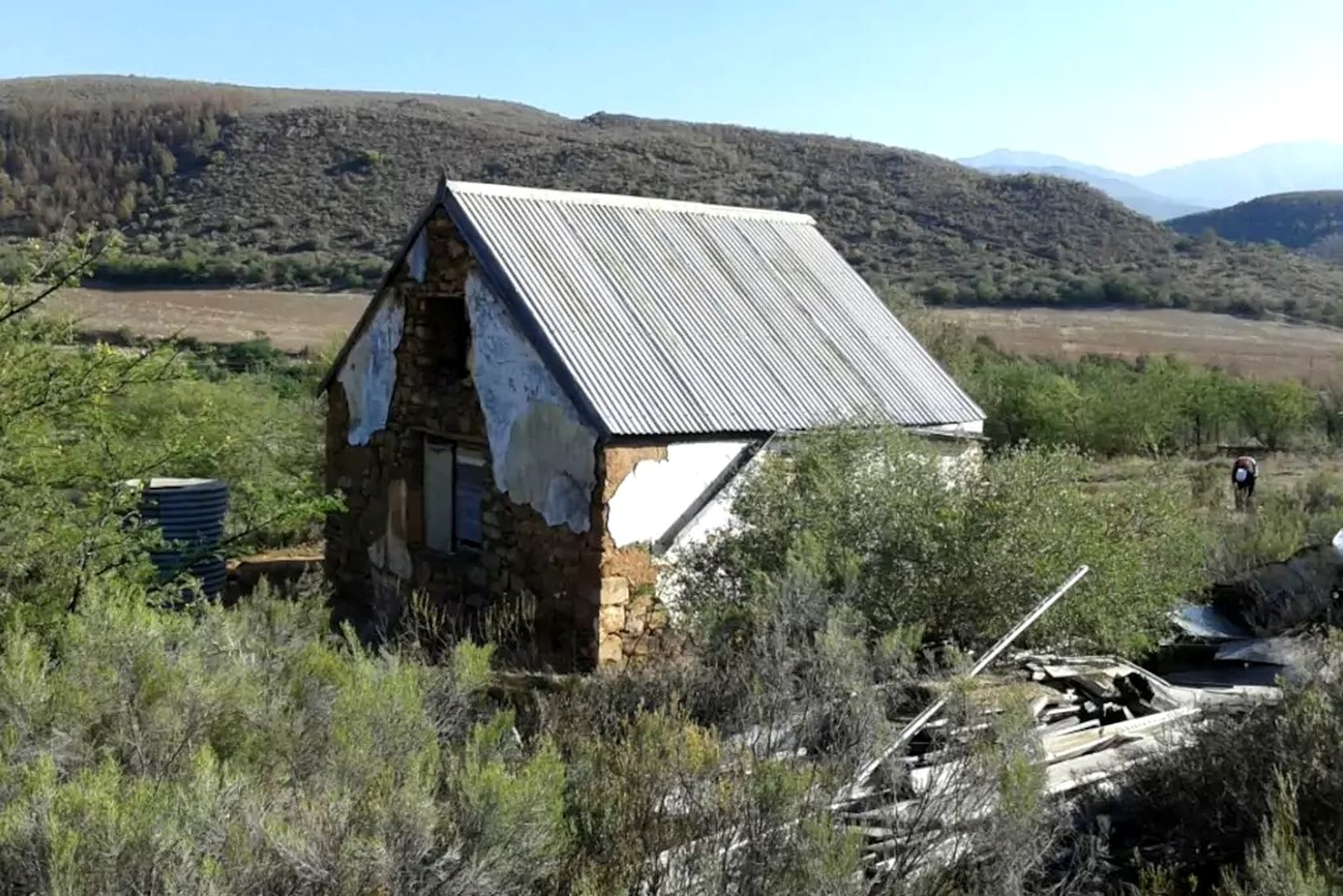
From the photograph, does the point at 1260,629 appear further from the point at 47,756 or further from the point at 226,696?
the point at 47,756

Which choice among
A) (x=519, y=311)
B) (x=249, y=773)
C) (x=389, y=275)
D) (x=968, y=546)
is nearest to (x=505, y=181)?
(x=389, y=275)

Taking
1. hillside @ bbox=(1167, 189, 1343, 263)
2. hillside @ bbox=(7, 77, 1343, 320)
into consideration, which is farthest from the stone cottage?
hillside @ bbox=(1167, 189, 1343, 263)

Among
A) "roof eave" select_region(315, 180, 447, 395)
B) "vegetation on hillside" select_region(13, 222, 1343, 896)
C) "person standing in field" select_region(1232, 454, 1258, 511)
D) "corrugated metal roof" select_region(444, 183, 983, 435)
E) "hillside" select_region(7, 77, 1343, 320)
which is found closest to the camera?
"vegetation on hillside" select_region(13, 222, 1343, 896)

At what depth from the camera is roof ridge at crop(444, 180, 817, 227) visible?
1123 centimetres

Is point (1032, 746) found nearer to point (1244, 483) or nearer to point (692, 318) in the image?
point (692, 318)

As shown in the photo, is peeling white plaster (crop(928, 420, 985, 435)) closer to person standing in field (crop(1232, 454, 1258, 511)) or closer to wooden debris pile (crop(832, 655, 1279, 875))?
wooden debris pile (crop(832, 655, 1279, 875))

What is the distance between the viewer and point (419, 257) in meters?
11.4

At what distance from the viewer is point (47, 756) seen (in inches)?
168

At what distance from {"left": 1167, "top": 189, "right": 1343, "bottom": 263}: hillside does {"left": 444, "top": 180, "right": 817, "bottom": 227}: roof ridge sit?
65.5 m

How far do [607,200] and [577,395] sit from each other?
3180 mm

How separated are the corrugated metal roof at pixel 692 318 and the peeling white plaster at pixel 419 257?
545mm

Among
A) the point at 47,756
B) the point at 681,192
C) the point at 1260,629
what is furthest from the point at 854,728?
the point at 681,192

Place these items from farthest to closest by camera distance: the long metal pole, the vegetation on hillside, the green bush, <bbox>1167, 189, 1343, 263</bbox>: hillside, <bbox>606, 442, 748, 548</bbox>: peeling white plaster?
<bbox>1167, 189, 1343, 263</bbox>: hillside, <bbox>606, 442, 748, 548</bbox>: peeling white plaster, the long metal pole, the vegetation on hillside, the green bush

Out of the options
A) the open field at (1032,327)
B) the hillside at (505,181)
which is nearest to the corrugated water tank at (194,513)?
the open field at (1032,327)
